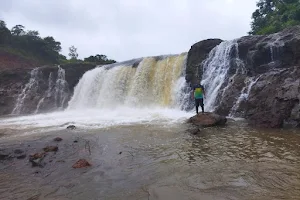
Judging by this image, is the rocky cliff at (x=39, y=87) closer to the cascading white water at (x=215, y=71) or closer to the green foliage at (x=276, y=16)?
the cascading white water at (x=215, y=71)

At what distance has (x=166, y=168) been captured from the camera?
Answer: 221 inches

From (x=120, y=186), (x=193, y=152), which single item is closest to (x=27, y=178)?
(x=120, y=186)

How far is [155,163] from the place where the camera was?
6.00 meters

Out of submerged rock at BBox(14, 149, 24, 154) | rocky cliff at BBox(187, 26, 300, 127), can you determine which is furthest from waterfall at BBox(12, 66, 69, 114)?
submerged rock at BBox(14, 149, 24, 154)

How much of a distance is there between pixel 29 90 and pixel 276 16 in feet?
94.7

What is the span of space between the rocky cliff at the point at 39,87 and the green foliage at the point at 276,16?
20130 millimetres

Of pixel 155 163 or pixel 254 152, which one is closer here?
pixel 155 163

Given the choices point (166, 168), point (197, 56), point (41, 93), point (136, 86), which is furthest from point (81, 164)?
point (41, 93)

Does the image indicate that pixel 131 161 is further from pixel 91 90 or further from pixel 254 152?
pixel 91 90

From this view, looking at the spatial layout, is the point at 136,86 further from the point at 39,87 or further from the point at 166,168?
the point at 166,168

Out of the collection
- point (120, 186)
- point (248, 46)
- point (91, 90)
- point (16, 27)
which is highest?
point (16, 27)

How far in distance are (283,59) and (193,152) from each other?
9.12 m

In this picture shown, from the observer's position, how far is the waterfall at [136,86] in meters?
18.9

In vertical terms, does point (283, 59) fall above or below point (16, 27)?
below
